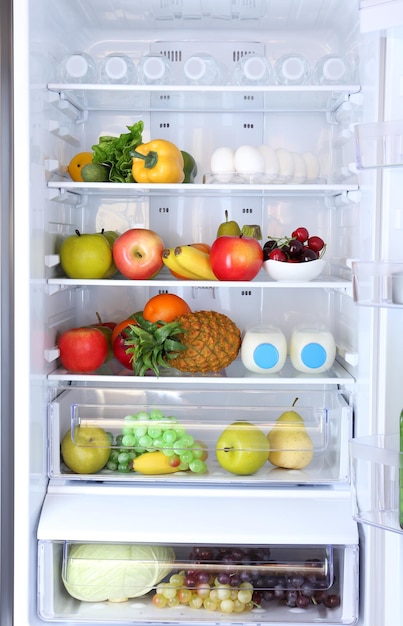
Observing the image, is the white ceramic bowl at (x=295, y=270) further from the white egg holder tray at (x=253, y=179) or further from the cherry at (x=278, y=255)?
the white egg holder tray at (x=253, y=179)

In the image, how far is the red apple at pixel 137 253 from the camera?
2135 millimetres

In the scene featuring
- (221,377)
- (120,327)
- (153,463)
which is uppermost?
(120,327)

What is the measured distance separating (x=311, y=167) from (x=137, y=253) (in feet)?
1.75

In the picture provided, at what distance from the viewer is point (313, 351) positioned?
2145 millimetres

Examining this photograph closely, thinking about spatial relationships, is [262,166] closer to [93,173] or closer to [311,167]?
[311,167]

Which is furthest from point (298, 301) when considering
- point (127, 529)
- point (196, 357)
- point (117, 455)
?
point (127, 529)

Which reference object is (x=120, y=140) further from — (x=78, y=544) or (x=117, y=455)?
(x=78, y=544)

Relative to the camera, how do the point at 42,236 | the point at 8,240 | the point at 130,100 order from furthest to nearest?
the point at 130,100, the point at 42,236, the point at 8,240

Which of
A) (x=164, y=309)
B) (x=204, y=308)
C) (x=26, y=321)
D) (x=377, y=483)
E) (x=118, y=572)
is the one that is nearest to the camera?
(x=377, y=483)

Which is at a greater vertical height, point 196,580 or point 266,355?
point 266,355

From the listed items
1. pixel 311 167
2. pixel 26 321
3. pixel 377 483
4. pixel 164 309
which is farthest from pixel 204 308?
pixel 377 483

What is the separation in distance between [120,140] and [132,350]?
0.56 meters

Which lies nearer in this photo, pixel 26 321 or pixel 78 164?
pixel 26 321

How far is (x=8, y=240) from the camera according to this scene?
6.18 feet
